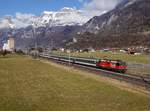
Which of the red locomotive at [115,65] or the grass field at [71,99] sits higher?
the red locomotive at [115,65]

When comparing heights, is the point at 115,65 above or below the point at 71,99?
above

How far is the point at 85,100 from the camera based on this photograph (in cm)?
3916

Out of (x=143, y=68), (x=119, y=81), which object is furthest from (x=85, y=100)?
(x=143, y=68)

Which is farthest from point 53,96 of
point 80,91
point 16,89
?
point 16,89

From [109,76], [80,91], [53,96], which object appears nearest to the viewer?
[53,96]

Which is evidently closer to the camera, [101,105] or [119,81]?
[101,105]

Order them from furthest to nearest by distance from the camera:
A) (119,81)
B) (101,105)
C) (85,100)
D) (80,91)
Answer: (119,81) < (80,91) < (85,100) < (101,105)

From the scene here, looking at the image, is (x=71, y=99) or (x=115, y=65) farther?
(x=115, y=65)

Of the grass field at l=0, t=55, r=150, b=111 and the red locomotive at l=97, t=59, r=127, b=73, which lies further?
the red locomotive at l=97, t=59, r=127, b=73

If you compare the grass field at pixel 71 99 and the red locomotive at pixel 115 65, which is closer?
the grass field at pixel 71 99

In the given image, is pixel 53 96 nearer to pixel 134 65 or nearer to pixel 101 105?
pixel 101 105

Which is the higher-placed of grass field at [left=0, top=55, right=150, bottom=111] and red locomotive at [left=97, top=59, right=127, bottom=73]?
red locomotive at [left=97, top=59, right=127, bottom=73]

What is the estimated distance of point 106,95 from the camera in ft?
142

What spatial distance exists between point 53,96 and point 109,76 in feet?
90.9
